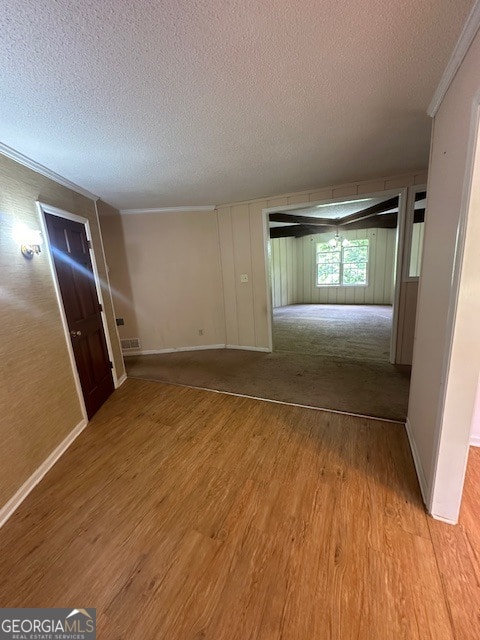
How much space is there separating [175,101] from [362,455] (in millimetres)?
2751

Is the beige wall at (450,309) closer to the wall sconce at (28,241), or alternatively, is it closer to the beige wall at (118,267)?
the wall sconce at (28,241)

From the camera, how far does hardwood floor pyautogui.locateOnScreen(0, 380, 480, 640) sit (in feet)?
3.47

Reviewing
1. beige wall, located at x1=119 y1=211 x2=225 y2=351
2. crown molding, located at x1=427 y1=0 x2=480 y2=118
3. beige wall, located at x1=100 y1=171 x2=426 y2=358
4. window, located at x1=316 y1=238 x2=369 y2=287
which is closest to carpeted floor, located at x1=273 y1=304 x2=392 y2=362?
beige wall, located at x1=100 y1=171 x2=426 y2=358

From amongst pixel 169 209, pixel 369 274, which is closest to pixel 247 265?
pixel 169 209

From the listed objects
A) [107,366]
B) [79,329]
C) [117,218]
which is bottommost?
[107,366]

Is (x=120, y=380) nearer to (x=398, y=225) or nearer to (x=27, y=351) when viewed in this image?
(x=27, y=351)

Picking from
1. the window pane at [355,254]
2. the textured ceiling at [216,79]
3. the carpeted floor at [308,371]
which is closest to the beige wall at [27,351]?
the textured ceiling at [216,79]

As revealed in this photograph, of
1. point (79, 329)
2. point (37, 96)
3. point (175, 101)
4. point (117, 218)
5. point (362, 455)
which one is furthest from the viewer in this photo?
point (117, 218)

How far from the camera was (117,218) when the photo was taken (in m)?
4.12

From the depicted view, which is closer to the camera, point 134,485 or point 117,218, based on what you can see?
point 134,485

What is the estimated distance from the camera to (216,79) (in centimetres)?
132

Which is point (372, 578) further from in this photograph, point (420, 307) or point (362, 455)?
point (420, 307)

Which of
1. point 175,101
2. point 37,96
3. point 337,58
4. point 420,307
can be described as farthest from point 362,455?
point 37,96

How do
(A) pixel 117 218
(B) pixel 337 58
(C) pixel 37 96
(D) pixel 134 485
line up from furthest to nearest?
(A) pixel 117 218 < (D) pixel 134 485 < (C) pixel 37 96 < (B) pixel 337 58
